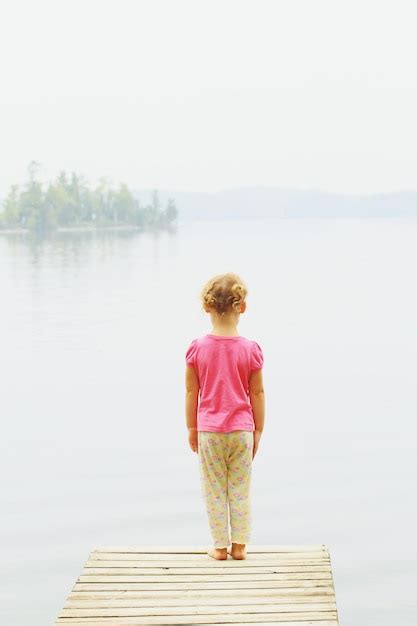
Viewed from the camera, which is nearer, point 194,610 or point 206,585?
point 194,610

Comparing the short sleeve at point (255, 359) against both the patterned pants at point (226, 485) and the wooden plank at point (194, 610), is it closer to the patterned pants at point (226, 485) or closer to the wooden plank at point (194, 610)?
the patterned pants at point (226, 485)

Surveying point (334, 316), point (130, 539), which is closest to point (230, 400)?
point (130, 539)

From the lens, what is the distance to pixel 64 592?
Answer: 578 centimetres

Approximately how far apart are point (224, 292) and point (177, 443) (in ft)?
17.8

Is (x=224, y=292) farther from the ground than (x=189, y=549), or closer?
farther from the ground

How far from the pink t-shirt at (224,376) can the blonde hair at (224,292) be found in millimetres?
114

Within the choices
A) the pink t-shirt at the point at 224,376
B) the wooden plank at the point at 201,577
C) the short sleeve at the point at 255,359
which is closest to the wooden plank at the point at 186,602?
the wooden plank at the point at 201,577

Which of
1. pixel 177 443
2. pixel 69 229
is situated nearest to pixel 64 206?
pixel 69 229

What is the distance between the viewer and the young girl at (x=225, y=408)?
4000mm

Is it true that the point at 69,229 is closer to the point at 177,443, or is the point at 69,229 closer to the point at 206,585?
the point at 177,443

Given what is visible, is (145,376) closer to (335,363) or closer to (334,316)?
(335,363)

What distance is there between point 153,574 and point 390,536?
9.81ft

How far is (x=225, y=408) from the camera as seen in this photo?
4.04 metres

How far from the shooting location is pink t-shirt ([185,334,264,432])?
402cm
